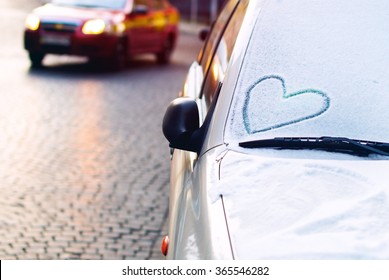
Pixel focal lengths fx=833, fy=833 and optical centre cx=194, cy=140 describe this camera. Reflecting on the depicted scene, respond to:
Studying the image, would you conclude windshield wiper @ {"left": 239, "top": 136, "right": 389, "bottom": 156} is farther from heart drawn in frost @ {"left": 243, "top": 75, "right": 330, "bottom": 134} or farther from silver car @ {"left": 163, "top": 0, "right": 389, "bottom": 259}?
heart drawn in frost @ {"left": 243, "top": 75, "right": 330, "bottom": 134}

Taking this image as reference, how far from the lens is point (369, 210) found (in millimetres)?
2590

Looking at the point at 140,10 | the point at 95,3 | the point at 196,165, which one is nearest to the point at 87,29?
the point at 95,3

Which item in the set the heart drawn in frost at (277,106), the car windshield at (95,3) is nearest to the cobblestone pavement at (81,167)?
the car windshield at (95,3)

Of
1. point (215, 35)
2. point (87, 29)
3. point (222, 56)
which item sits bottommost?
point (87, 29)

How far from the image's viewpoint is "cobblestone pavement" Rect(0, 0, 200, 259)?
5.64m

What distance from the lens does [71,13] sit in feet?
51.6

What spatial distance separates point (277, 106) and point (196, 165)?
1.37 ft

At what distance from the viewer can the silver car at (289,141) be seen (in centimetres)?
247

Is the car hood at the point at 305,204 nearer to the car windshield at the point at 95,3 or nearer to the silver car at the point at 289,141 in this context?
the silver car at the point at 289,141

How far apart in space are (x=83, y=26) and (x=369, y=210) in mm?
13336

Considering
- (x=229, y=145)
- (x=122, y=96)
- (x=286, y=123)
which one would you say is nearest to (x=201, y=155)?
(x=229, y=145)

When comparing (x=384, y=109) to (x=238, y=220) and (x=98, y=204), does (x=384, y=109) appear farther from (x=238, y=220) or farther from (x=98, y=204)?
(x=98, y=204)

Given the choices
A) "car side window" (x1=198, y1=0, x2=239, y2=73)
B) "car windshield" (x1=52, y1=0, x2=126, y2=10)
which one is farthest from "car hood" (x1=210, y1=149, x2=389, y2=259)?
"car windshield" (x1=52, y1=0, x2=126, y2=10)

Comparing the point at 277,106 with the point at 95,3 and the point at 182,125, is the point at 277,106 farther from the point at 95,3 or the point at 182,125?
the point at 95,3
